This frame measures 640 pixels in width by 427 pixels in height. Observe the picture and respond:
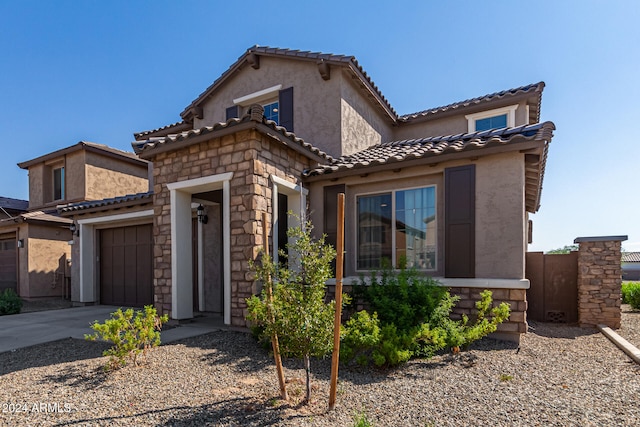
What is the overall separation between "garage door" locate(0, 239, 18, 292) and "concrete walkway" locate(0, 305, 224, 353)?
6.17 metres

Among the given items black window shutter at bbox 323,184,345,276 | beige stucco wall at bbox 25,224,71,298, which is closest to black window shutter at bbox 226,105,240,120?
black window shutter at bbox 323,184,345,276

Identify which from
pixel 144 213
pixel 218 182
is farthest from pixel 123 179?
pixel 218 182

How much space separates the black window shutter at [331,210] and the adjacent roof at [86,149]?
12981 millimetres

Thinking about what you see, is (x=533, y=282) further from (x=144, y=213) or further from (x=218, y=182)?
(x=144, y=213)

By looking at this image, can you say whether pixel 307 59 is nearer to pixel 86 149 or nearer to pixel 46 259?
pixel 86 149

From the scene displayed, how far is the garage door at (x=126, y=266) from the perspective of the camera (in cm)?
1012

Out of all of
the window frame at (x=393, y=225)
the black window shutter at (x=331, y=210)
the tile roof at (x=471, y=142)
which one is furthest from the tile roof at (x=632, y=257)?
the black window shutter at (x=331, y=210)

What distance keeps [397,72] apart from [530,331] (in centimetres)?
795

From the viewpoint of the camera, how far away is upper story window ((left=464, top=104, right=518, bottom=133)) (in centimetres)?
1051

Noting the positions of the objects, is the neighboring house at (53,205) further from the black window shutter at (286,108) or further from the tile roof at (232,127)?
the black window shutter at (286,108)

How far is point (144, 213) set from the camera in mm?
9695

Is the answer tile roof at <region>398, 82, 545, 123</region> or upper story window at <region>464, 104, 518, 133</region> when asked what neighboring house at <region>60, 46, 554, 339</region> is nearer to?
tile roof at <region>398, 82, 545, 123</region>

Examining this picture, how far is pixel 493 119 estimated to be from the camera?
431 inches

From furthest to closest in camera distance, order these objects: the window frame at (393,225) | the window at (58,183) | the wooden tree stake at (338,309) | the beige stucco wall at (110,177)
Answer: the window at (58,183) → the beige stucco wall at (110,177) → the window frame at (393,225) → the wooden tree stake at (338,309)
